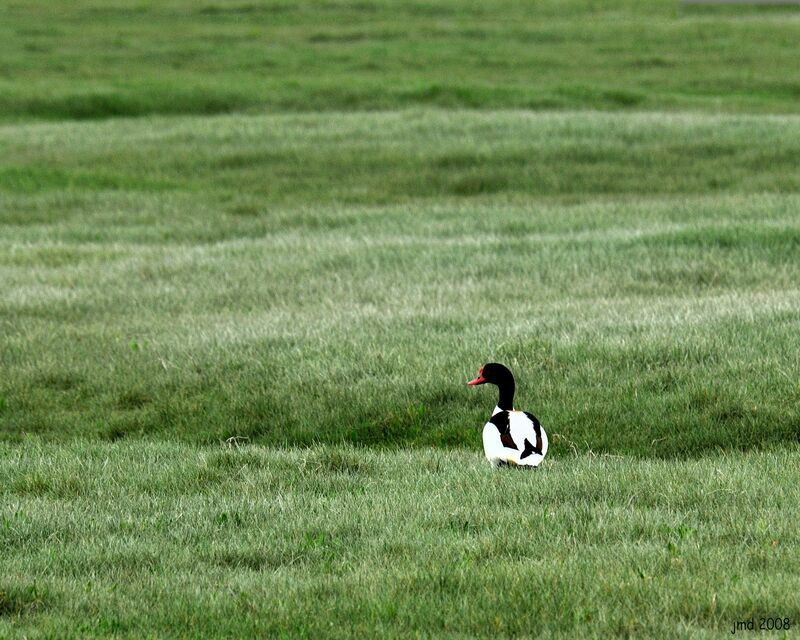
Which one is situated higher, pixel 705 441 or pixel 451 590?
pixel 451 590

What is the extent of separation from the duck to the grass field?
5.8 inches

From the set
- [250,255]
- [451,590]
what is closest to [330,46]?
[250,255]

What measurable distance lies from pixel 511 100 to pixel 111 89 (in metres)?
12.4

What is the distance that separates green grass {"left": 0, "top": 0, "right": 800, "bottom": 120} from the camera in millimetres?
34844

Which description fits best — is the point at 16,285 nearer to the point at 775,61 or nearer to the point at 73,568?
the point at 73,568

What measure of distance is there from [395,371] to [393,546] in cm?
456

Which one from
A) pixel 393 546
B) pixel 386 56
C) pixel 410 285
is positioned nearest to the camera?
pixel 393 546

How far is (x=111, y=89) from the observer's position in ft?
119

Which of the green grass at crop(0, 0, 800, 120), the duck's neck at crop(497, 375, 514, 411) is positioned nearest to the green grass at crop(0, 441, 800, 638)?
the duck's neck at crop(497, 375, 514, 411)

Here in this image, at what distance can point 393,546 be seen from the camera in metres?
6.60

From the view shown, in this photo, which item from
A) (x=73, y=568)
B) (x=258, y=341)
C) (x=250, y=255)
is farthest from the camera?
(x=250, y=255)

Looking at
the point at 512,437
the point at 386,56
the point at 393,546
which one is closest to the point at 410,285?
the point at 512,437

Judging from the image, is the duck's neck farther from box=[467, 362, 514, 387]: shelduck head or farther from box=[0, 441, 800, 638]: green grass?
box=[0, 441, 800, 638]: green grass

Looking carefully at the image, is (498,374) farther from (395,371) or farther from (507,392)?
(395,371)
